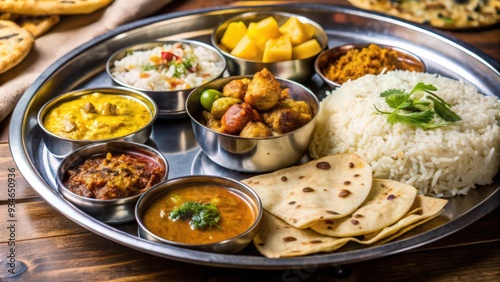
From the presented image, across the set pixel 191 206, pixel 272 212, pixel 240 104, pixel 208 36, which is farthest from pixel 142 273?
pixel 208 36

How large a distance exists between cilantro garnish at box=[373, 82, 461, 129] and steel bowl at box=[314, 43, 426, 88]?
82cm

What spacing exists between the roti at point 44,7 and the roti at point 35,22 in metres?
0.10

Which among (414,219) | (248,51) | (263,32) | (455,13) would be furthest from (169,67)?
(455,13)

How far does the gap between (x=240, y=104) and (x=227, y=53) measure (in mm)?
1135

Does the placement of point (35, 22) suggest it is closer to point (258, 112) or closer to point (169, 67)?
point (169, 67)

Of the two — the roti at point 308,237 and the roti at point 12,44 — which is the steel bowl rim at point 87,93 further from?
the roti at point 308,237

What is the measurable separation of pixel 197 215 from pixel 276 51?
2.02 m

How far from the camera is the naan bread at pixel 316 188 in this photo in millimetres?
3473

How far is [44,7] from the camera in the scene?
5449mm

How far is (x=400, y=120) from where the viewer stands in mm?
4051

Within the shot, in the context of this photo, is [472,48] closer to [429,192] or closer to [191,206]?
[429,192]

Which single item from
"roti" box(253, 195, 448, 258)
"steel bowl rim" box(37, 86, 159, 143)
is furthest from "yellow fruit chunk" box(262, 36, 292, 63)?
"roti" box(253, 195, 448, 258)

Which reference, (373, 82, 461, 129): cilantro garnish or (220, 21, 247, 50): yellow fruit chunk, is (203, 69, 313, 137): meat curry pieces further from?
(220, 21, 247, 50): yellow fruit chunk

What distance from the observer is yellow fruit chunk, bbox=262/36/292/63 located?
4.96 metres
